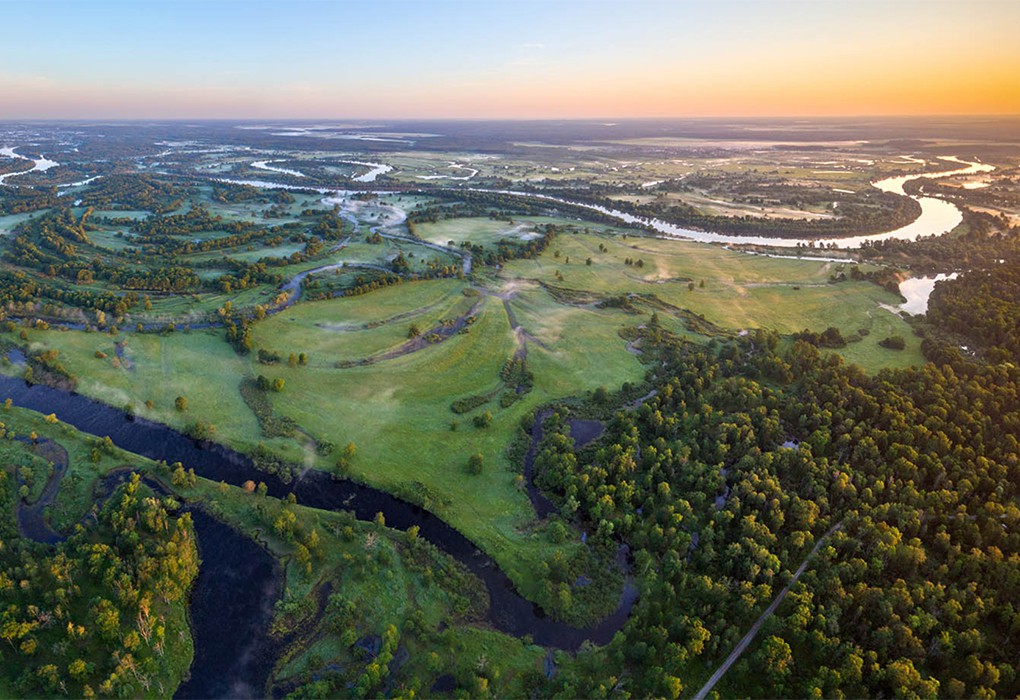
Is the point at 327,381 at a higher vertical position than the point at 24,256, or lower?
lower

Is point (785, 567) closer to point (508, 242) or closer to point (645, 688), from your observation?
point (645, 688)

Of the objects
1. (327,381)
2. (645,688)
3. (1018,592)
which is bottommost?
(645,688)

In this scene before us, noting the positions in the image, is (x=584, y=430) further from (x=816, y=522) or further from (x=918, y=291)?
(x=918, y=291)

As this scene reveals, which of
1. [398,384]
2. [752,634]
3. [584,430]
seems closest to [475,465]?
[584,430]

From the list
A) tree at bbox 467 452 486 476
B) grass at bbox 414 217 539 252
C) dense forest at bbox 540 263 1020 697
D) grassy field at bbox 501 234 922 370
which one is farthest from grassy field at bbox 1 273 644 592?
grass at bbox 414 217 539 252

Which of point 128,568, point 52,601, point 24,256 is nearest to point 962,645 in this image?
point 128,568

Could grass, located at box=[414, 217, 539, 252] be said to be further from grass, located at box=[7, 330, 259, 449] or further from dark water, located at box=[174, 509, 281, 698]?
dark water, located at box=[174, 509, 281, 698]
